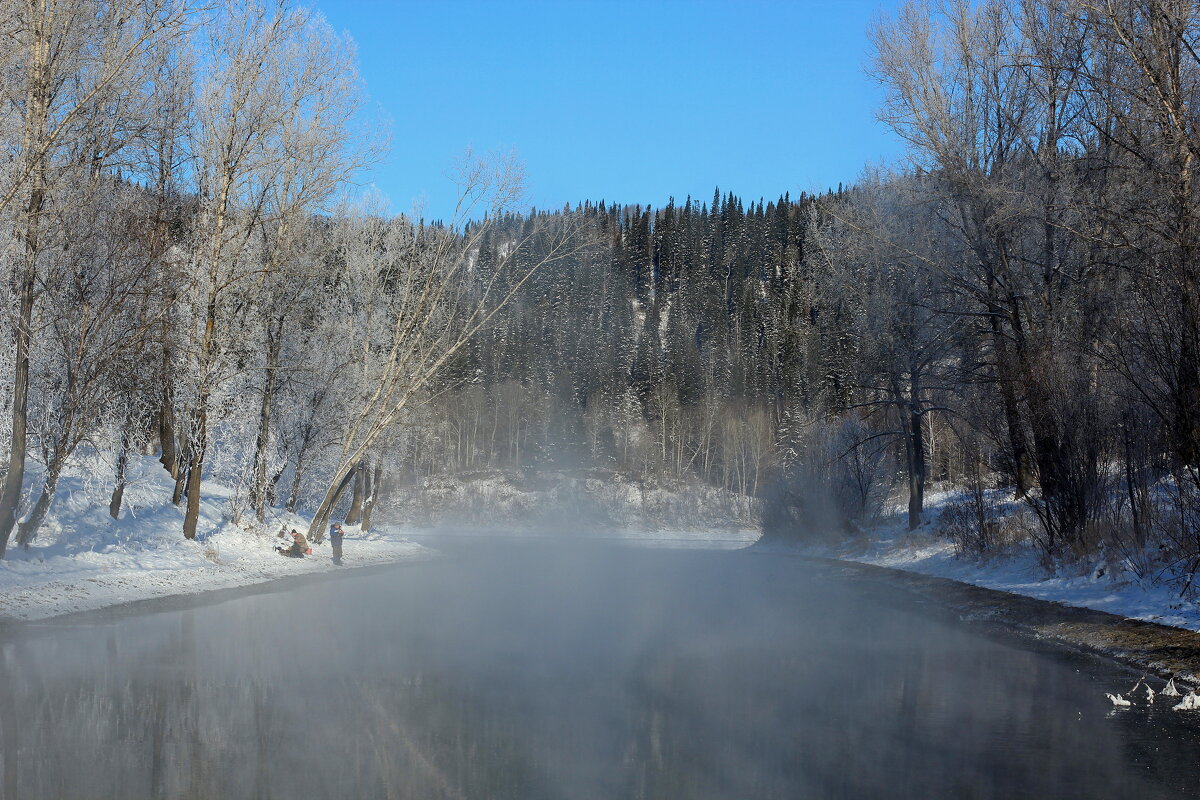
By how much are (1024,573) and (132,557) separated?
1787 centimetres

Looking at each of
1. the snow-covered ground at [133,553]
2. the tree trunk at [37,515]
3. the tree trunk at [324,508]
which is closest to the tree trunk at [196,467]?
the snow-covered ground at [133,553]

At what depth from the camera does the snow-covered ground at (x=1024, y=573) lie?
1253 centimetres

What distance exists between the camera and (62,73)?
15.1 meters

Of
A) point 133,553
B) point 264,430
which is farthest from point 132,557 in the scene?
point 264,430

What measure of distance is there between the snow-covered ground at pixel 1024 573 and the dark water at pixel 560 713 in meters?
2.14

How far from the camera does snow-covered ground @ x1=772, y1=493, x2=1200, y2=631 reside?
12.5 metres

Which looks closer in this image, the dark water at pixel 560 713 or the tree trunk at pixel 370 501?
the dark water at pixel 560 713

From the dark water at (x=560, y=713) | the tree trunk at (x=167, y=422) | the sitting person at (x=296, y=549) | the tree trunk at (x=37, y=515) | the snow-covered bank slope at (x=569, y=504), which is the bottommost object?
the snow-covered bank slope at (x=569, y=504)

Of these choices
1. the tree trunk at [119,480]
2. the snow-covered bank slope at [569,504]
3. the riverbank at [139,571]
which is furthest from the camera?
the snow-covered bank slope at [569,504]

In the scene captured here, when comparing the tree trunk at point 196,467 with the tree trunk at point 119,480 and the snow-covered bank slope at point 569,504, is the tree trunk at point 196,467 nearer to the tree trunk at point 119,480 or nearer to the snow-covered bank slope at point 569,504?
the tree trunk at point 119,480

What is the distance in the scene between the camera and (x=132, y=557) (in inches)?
698

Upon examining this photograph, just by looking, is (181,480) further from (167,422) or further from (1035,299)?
(1035,299)

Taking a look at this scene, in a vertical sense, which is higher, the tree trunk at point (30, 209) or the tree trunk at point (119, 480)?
the tree trunk at point (30, 209)

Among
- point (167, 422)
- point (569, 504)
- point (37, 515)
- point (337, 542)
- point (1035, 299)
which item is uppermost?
point (1035, 299)
